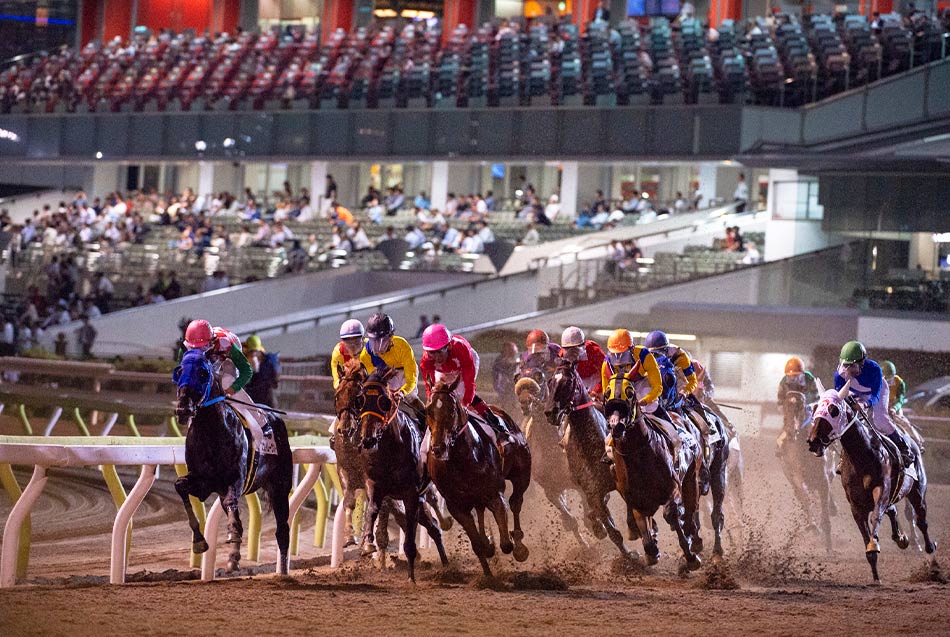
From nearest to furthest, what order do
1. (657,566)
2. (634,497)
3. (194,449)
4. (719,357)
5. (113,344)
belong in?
(194,449), (634,497), (657,566), (719,357), (113,344)

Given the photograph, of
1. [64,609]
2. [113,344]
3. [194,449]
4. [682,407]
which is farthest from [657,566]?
[113,344]

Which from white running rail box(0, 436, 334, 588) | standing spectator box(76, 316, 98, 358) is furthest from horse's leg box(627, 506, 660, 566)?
standing spectator box(76, 316, 98, 358)

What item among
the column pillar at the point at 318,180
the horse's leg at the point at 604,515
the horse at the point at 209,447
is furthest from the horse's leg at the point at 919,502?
the column pillar at the point at 318,180

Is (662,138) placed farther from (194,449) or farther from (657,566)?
(194,449)

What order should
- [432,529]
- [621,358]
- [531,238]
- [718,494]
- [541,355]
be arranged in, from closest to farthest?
[432,529]
[621,358]
[541,355]
[718,494]
[531,238]

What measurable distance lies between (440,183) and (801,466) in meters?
23.8

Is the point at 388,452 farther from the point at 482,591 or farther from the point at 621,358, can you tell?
the point at 621,358

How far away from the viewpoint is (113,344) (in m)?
24.1

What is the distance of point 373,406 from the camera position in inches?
309

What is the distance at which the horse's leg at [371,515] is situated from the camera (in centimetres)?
820

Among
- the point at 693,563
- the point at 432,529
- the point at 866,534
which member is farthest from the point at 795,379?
the point at 432,529

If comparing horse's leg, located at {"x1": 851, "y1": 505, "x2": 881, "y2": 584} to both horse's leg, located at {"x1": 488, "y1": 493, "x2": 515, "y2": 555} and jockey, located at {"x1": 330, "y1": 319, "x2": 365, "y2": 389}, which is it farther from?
jockey, located at {"x1": 330, "y1": 319, "x2": 365, "y2": 389}

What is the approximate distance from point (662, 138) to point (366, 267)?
25.1ft

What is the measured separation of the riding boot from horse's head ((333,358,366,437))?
13.5 ft
